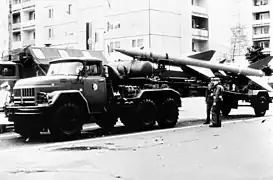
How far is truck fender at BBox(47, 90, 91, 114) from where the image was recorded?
12.7 m

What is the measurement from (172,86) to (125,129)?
276 cm

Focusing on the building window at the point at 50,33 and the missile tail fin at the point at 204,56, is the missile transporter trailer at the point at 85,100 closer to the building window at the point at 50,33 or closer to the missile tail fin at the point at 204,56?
the missile tail fin at the point at 204,56

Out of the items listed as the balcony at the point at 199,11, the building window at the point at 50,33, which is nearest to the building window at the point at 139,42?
the balcony at the point at 199,11

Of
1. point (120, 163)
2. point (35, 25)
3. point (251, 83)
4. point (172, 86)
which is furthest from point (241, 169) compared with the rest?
point (35, 25)

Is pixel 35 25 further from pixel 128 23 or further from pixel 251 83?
pixel 251 83

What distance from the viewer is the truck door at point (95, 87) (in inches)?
543

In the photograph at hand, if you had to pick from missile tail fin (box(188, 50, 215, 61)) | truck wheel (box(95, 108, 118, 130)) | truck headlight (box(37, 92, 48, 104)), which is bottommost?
truck wheel (box(95, 108, 118, 130))

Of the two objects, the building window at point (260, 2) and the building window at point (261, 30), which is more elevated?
the building window at point (260, 2)

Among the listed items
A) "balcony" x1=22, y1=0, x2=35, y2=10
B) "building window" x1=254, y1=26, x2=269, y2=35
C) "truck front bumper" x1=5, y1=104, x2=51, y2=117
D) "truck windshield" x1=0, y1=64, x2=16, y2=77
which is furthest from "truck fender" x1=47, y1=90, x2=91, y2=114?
"building window" x1=254, y1=26, x2=269, y2=35

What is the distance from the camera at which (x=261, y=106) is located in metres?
20.5

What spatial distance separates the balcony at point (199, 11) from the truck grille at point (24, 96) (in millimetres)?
30884

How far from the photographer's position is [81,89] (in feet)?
44.7

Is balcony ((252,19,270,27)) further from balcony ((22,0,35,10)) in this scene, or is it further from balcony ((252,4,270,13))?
balcony ((22,0,35,10))

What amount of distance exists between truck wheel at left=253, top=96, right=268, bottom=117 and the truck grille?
11.1 meters
